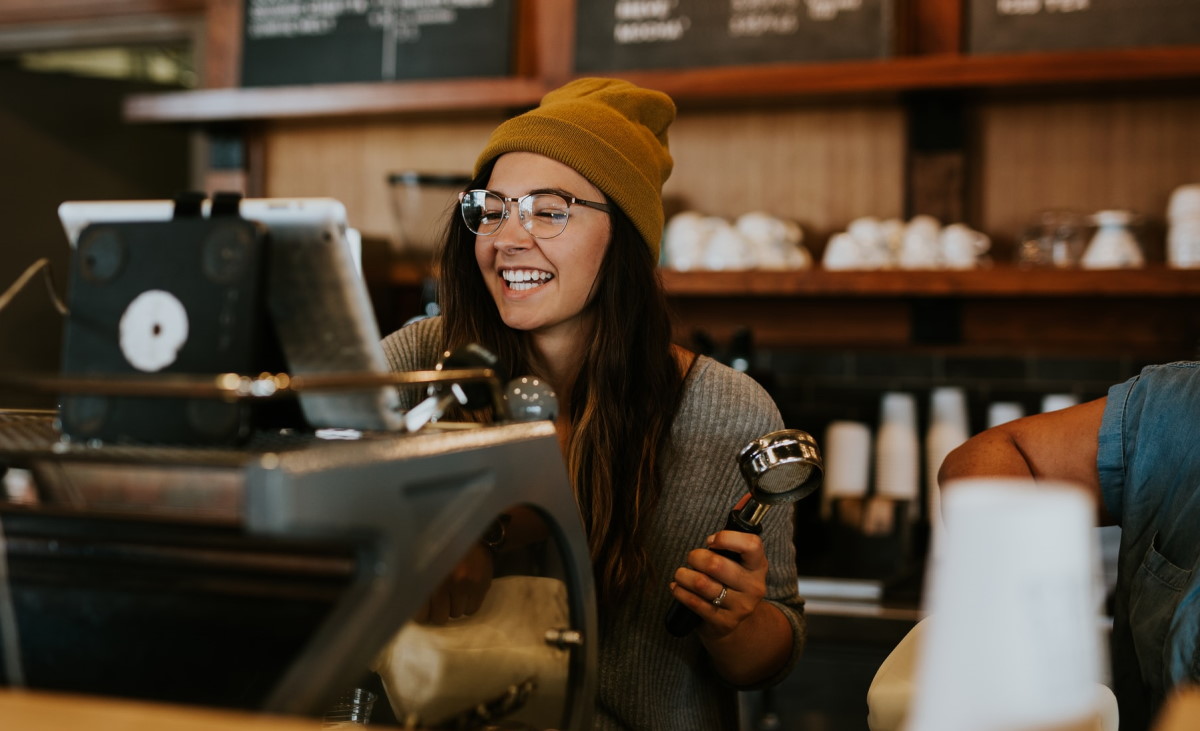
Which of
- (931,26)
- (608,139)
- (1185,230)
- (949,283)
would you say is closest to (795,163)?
(931,26)

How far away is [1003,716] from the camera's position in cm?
51

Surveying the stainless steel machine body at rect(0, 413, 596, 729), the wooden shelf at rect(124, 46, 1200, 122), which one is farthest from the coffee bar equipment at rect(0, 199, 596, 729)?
the wooden shelf at rect(124, 46, 1200, 122)

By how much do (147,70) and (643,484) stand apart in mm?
3590

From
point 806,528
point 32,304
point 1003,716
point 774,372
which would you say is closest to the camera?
point 1003,716

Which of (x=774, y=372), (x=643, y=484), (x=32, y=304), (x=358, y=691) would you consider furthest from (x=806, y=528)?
(x=32, y=304)

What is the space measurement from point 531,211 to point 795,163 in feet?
4.62

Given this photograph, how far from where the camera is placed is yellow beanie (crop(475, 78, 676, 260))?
141 cm

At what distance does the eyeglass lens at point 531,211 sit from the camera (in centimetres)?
143

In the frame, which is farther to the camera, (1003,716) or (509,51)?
(509,51)

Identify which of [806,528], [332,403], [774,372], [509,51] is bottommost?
[806,528]

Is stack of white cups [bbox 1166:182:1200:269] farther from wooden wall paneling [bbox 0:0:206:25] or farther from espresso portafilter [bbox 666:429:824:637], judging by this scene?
wooden wall paneling [bbox 0:0:206:25]

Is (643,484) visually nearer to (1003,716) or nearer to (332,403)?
(332,403)

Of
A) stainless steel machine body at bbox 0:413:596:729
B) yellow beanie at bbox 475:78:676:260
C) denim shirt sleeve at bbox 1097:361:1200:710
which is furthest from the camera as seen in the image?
yellow beanie at bbox 475:78:676:260

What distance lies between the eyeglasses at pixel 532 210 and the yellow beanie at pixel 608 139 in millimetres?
47
